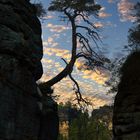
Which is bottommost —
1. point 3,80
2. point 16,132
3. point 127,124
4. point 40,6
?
point 16,132

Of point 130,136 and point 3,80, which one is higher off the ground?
point 3,80

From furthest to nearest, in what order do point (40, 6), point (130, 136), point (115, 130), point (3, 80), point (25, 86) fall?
point (40, 6), point (25, 86), point (3, 80), point (115, 130), point (130, 136)

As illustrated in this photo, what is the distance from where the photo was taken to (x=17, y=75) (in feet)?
63.1

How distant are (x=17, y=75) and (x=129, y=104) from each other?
6.46 metres

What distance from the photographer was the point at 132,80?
54.7 ft

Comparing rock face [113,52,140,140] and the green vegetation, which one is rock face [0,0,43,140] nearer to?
rock face [113,52,140,140]

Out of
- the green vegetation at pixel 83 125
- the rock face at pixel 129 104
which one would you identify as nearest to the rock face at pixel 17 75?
the rock face at pixel 129 104

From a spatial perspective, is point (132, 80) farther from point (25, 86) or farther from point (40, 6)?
point (40, 6)

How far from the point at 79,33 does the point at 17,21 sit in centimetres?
1099

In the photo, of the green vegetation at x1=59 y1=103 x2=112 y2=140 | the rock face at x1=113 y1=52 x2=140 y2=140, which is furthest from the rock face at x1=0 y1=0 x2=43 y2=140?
the green vegetation at x1=59 y1=103 x2=112 y2=140

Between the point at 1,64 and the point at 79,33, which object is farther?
the point at 79,33

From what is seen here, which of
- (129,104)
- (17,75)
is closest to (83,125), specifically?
(17,75)

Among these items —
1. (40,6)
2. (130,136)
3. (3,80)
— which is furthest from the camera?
(40,6)

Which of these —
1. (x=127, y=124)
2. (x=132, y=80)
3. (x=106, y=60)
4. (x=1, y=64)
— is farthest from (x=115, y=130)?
(x=106, y=60)
